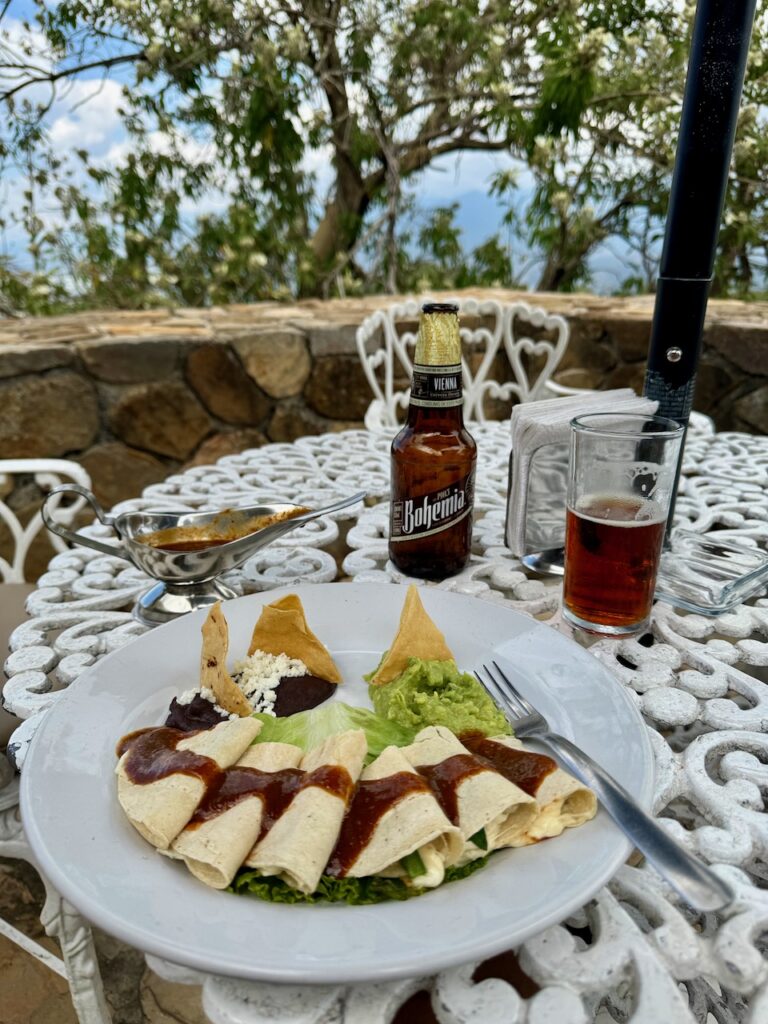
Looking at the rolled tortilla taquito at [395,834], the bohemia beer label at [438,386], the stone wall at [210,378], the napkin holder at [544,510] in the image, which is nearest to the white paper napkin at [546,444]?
the napkin holder at [544,510]

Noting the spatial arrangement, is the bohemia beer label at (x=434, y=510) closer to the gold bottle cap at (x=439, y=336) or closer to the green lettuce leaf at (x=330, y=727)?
the gold bottle cap at (x=439, y=336)

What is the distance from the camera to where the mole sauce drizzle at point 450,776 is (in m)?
0.55

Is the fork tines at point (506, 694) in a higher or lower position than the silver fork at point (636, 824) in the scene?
lower

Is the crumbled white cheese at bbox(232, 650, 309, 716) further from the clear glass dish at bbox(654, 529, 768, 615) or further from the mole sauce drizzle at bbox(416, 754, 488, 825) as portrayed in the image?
the clear glass dish at bbox(654, 529, 768, 615)

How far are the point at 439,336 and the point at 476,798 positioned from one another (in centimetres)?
57

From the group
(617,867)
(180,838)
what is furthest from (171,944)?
(617,867)

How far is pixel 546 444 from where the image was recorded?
1.00m

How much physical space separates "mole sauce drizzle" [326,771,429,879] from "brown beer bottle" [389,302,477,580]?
0.45 metres

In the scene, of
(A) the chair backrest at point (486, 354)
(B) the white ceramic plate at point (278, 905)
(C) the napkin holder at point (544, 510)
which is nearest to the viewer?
(B) the white ceramic plate at point (278, 905)

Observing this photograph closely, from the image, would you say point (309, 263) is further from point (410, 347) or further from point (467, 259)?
point (410, 347)

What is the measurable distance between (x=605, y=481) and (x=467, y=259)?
5490 mm

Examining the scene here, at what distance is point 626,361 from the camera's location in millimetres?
3297

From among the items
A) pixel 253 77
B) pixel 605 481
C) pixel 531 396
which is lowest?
pixel 531 396

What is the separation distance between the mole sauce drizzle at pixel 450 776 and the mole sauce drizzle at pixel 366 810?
12 mm
